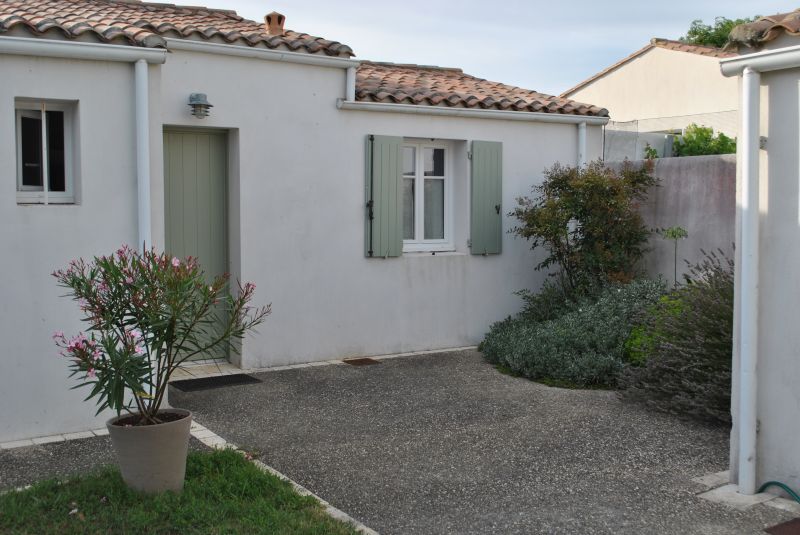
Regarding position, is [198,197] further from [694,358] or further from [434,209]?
[694,358]

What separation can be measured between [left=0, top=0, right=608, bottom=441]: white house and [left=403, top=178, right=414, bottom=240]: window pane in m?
0.02

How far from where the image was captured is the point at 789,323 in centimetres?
511

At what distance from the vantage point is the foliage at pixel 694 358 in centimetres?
662

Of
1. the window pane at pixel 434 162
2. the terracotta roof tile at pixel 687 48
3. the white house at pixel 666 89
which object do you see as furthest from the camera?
the terracotta roof tile at pixel 687 48

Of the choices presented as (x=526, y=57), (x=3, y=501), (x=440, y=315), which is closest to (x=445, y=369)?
(x=440, y=315)

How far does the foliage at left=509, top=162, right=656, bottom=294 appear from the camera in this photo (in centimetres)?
990

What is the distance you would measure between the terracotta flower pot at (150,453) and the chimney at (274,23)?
238 inches

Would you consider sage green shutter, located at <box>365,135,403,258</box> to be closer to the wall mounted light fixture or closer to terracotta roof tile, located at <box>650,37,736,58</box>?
the wall mounted light fixture

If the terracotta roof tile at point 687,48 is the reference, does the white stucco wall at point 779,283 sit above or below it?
below

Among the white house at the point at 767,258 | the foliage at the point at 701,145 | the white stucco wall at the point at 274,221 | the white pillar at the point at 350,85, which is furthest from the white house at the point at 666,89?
the white house at the point at 767,258

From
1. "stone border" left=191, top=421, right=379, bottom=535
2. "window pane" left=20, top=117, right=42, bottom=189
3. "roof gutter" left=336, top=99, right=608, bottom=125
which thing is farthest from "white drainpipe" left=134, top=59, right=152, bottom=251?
"roof gutter" left=336, top=99, right=608, bottom=125

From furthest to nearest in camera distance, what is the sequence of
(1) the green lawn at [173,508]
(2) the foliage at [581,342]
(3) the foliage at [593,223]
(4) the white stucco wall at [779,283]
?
(3) the foliage at [593,223], (2) the foliage at [581,342], (4) the white stucco wall at [779,283], (1) the green lawn at [173,508]

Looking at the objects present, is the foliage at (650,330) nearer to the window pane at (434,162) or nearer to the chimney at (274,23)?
the window pane at (434,162)

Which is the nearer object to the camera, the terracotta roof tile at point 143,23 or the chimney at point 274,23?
the terracotta roof tile at point 143,23
